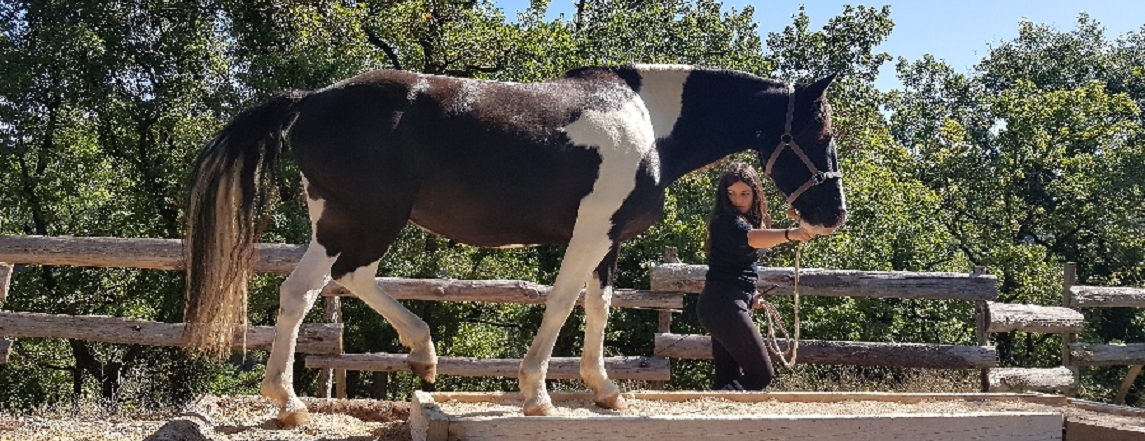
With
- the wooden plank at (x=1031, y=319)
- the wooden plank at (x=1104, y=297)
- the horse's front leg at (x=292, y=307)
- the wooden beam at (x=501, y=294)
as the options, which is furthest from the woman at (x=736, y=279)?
the wooden plank at (x=1104, y=297)

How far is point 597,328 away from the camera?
3.84 metres

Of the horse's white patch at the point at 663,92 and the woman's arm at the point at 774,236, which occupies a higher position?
the horse's white patch at the point at 663,92

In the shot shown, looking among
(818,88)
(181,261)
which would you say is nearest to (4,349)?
(181,261)

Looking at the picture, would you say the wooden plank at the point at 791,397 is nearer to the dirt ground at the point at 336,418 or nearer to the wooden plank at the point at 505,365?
the dirt ground at the point at 336,418

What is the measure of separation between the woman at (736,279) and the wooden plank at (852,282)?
2.34 meters

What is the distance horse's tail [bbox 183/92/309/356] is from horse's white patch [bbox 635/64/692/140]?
1.45 m

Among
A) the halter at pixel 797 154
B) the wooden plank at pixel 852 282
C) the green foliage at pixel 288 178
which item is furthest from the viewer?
the green foliage at pixel 288 178

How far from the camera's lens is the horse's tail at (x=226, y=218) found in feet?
11.4

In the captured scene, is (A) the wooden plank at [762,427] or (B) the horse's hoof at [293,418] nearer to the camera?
(A) the wooden plank at [762,427]

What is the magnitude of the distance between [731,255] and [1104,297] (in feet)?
20.8

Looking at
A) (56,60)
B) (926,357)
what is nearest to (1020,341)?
(926,357)

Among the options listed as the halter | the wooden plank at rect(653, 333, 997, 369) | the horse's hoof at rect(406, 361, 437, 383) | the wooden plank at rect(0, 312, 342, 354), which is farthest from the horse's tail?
the wooden plank at rect(653, 333, 997, 369)

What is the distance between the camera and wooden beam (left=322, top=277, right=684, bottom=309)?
710 cm

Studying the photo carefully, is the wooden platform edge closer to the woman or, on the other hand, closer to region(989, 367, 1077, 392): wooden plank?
the woman
